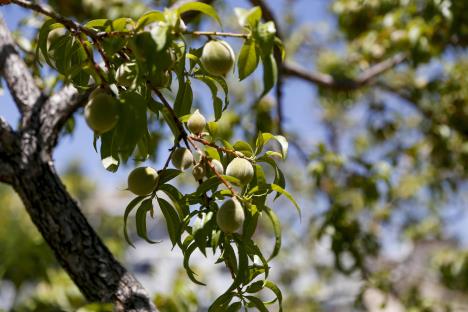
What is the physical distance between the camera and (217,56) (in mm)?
703

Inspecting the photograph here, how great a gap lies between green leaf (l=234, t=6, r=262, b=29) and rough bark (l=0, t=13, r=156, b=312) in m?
0.65

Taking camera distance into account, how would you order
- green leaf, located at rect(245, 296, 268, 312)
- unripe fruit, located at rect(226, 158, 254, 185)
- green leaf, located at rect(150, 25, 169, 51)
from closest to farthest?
green leaf, located at rect(150, 25, 169, 51) < unripe fruit, located at rect(226, 158, 254, 185) < green leaf, located at rect(245, 296, 268, 312)

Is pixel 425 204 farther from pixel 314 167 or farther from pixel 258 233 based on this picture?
pixel 314 167

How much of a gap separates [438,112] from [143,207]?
2501 millimetres

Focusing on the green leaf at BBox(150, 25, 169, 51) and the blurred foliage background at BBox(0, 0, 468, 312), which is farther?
the blurred foliage background at BBox(0, 0, 468, 312)

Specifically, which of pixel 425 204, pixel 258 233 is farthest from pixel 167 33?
pixel 258 233

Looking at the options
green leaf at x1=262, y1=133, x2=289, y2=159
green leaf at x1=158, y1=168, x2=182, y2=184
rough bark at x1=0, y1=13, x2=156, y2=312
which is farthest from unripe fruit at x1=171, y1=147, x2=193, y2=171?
rough bark at x1=0, y1=13, x2=156, y2=312

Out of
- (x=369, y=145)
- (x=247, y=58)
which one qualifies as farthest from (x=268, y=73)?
(x=369, y=145)

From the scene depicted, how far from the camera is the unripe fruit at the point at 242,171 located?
2.43 feet

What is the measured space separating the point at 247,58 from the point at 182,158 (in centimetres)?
18

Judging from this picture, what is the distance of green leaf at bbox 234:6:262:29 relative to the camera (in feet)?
2.13

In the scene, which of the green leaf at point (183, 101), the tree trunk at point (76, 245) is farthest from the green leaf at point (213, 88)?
the tree trunk at point (76, 245)

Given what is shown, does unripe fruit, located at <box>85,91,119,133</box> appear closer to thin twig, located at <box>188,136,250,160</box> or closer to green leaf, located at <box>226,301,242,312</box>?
thin twig, located at <box>188,136,250,160</box>

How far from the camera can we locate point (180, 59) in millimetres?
726
